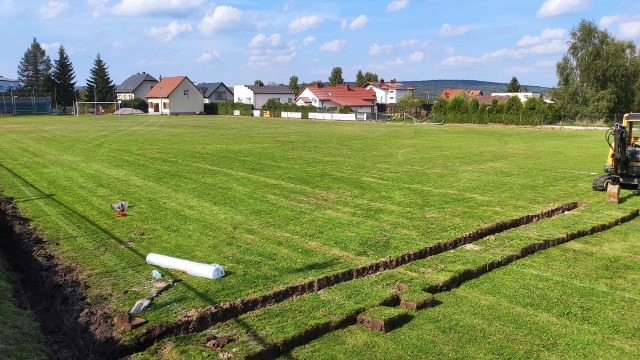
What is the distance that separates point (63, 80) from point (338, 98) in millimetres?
54093

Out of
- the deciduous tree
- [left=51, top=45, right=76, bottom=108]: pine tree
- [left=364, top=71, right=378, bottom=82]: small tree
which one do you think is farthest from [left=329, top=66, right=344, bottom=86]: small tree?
the deciduous tree

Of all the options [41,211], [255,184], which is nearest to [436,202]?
[255,184]

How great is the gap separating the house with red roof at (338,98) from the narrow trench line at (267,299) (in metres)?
85.6

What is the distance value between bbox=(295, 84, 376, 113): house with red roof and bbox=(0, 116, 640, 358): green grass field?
7668 cm

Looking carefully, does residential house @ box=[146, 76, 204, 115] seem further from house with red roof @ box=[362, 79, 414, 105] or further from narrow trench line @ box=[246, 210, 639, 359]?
narrow trench line @ box=[246, 210, 639, 359]

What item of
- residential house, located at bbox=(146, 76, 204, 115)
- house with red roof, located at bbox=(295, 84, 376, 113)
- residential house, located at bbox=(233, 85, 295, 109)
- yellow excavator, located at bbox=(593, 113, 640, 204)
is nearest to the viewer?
yellow excavator, located at bbox=(593, 113, 640, 204)

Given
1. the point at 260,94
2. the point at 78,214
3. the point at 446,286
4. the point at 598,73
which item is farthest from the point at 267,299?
the point at 260,94

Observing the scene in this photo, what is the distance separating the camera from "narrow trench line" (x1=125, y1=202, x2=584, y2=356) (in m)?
6.02

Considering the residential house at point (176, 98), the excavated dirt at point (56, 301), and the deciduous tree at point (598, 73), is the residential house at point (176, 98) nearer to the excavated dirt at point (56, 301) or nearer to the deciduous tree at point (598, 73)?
the deciduous tree at point (598, 73)

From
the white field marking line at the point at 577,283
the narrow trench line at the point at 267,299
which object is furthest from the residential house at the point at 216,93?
the white field marking line at the point at 577,283

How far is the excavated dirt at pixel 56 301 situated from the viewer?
597 cm

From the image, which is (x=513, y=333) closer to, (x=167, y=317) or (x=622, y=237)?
(x=167, y=317)

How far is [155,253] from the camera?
8.83 meters

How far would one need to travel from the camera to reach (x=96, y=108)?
85.8 meters
